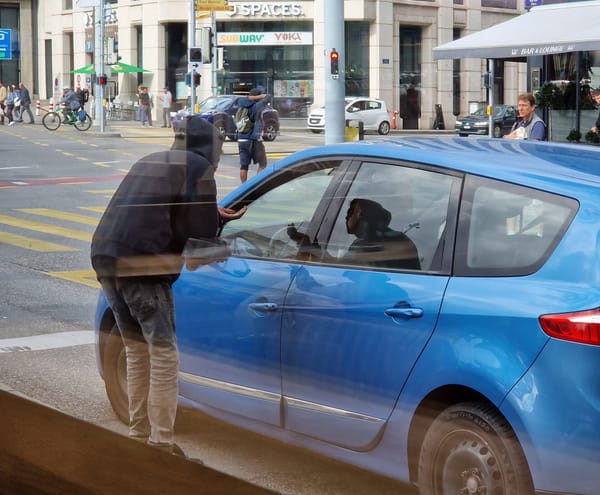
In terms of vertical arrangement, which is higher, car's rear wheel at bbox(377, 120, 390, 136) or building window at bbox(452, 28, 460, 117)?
building window at bbox(452, 28, 460, 117)

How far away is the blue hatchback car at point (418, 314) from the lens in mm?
3604

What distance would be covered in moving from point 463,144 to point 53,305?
16.7ft

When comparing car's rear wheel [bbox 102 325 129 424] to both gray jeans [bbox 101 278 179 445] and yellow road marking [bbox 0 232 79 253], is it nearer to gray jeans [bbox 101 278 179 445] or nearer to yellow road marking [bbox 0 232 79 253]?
gray jeans [bbox 101 278 179 445]

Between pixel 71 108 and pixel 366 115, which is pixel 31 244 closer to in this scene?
pixel 71 108

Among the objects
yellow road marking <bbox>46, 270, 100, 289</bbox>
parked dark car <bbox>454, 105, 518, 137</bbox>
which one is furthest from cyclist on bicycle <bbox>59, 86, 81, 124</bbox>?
yellow road marking <bbox>46, 270, 100, 289</bbox>

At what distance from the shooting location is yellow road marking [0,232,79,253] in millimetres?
12047

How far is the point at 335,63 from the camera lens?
1703cm

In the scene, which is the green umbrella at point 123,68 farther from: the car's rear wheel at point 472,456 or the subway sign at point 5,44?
the car's rear wheel at point 472,456

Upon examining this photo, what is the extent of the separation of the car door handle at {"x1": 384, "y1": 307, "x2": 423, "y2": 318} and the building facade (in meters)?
47.0

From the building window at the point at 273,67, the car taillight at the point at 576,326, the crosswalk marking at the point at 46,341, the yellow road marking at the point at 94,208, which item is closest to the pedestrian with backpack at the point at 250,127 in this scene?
the yellow road marking at the point at 94,208

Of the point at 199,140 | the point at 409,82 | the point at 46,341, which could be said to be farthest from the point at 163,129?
the point at 199,140

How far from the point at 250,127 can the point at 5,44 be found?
52562mm

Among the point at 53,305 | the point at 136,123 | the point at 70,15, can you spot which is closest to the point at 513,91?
the point at 136,123

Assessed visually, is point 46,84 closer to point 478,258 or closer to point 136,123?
point 136,123
